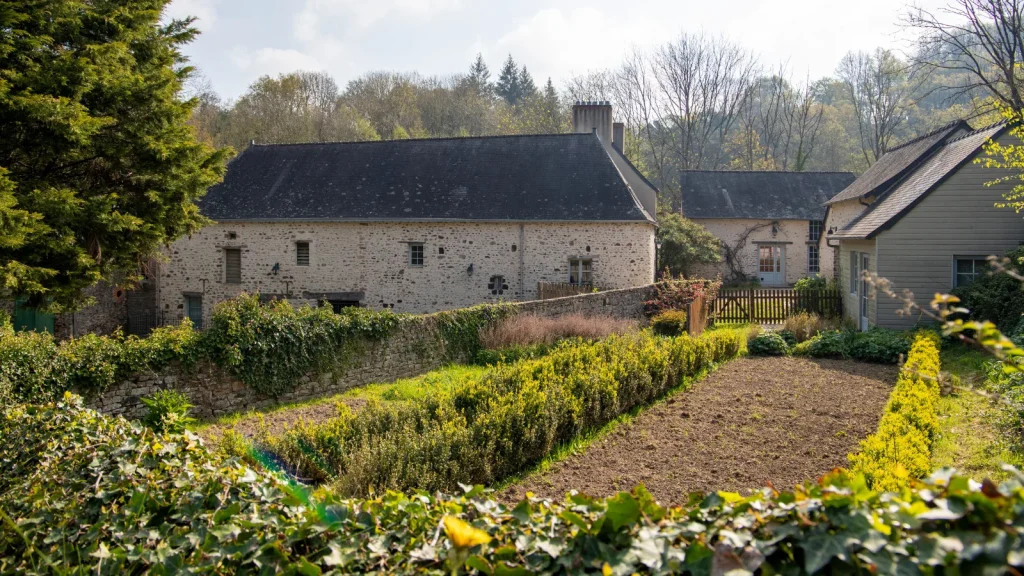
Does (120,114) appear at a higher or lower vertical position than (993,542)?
higher

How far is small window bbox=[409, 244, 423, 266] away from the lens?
23156 millimetres

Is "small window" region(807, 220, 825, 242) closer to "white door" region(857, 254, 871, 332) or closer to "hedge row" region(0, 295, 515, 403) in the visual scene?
"white door" region(857, 254, 871, 332)

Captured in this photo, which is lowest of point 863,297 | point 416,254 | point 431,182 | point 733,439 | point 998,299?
point 733,439

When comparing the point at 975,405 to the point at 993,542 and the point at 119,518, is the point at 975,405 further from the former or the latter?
the point at 119,518

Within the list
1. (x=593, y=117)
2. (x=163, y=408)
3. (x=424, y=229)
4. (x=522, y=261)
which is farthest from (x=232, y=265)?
(x=163, y=408)

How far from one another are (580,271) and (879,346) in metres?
10.2

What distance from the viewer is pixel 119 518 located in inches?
125

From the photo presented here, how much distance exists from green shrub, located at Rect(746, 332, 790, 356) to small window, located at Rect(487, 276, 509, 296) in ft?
31.0

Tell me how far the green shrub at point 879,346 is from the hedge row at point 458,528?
12554 millimetres

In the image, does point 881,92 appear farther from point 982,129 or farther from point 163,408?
point 163,408

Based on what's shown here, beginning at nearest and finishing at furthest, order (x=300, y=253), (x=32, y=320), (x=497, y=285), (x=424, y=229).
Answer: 1. (x=32, y=320)
2. (x=497, y=285)
3. (x=424, y=229)
4. (x=300, y=253)

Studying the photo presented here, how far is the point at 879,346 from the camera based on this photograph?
13797mm

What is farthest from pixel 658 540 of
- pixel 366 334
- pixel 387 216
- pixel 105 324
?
pixel 105 324

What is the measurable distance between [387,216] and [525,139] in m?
6.26
